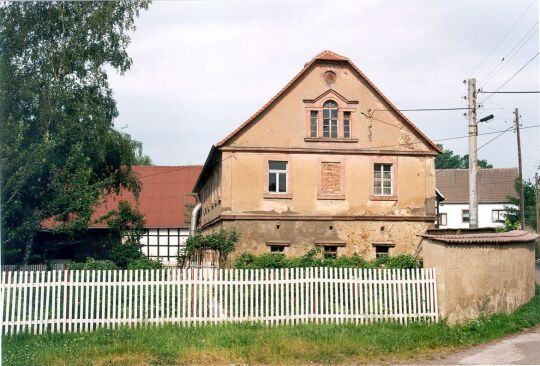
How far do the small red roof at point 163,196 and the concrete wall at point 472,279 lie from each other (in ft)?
87.1

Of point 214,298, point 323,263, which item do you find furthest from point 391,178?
point 214,298

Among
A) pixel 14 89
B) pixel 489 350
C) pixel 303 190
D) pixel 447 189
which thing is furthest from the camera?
pixel 447 189

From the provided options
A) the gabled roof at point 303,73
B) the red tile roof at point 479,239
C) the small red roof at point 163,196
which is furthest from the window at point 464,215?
the red tile roof at point 479,239

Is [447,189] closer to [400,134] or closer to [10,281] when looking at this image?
[400,134]

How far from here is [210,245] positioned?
20766mm

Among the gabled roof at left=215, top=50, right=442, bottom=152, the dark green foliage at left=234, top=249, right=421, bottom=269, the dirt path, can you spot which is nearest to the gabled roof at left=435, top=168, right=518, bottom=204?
the gabled roof at left=215, top=50, right=442, bottom=152

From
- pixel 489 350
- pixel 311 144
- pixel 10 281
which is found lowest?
pixel 489 350

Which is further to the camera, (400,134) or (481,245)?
(400,134)

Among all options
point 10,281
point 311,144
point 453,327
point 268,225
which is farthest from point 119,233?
point 453,327

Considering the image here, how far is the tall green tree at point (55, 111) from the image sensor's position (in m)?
21.8

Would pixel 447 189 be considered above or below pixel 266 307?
above

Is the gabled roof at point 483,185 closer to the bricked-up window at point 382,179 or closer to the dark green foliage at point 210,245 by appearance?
the bricked-up window at point 382,179

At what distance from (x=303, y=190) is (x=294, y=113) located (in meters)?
3.05

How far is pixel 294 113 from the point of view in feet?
80.3
